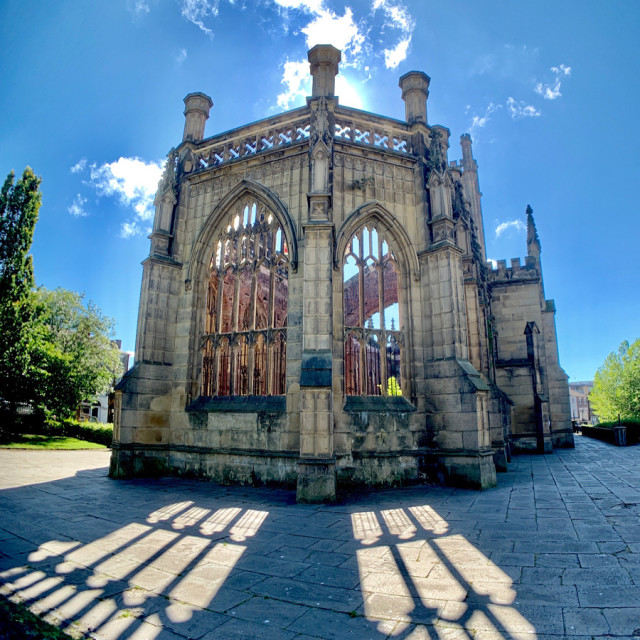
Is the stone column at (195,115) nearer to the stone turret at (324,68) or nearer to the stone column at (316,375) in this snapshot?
the stone turret at (324,68)

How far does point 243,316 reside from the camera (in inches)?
466

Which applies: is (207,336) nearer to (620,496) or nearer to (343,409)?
(343,409)

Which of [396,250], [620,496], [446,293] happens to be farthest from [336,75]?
[620,496]

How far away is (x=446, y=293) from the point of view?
9.66 meters

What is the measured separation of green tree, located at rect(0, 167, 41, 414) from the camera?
20.9 m

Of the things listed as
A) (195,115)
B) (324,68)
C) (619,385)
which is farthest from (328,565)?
(619,385)

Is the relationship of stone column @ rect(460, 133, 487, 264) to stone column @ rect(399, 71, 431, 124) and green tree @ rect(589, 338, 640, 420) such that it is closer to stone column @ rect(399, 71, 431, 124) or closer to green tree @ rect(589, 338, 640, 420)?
stone column @ rect(399, 71, 431, 124)

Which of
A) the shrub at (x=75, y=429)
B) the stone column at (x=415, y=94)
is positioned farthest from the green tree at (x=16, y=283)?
the stone column at (x=415, y=94)

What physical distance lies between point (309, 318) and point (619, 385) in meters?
41.6

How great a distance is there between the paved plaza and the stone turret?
384 inches

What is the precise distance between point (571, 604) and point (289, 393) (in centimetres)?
648

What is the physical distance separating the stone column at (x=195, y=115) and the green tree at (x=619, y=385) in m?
37.6

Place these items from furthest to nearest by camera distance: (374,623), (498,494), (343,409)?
(343,409) < (498,494) < (374,623)

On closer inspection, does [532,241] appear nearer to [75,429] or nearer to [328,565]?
[328,565]
